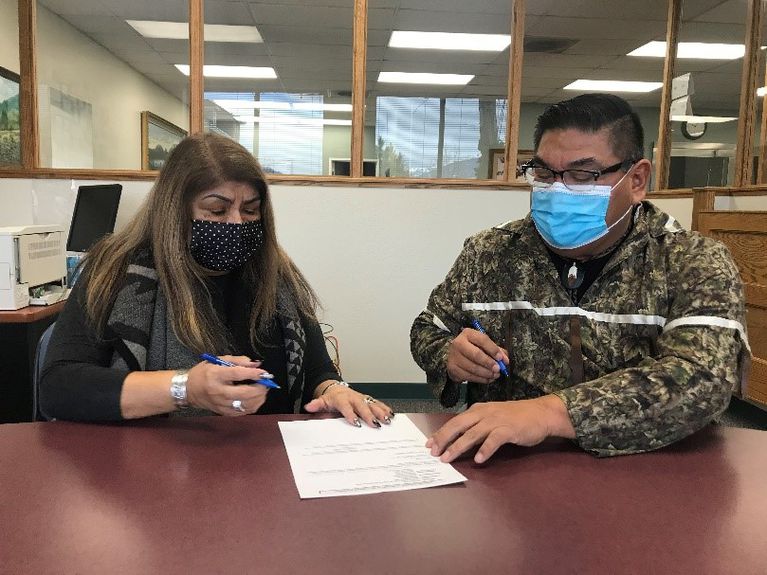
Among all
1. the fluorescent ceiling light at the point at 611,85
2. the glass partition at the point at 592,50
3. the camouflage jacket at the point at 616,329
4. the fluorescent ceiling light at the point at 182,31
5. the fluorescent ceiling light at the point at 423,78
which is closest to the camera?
the camouflage jacket at the point at 616,329

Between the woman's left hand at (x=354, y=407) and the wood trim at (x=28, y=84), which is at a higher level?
the wood trim at (x=28, y=84)

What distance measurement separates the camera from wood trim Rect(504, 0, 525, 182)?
3844 mm

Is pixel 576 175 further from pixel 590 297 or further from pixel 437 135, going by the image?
pixel 437 135

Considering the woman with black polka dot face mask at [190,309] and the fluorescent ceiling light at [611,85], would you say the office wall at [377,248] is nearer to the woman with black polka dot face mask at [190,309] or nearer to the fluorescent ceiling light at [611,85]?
the woman with black polka dot face mask at [190,309]

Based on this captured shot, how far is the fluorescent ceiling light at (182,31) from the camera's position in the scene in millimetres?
4766

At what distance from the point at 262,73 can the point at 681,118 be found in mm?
3315

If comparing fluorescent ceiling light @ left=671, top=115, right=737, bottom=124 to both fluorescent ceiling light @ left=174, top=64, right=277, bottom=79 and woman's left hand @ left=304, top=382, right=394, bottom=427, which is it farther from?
woman's left hand @ left=304, top=382, right=394, bottom=427

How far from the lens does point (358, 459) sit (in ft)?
3.18

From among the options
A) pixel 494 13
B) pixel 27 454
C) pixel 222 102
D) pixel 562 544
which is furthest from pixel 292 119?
pixel 562 544

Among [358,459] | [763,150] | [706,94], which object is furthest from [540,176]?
[706,94]

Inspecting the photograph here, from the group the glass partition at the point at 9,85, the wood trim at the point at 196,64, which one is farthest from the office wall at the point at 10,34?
the wood trim at the point at 196,64

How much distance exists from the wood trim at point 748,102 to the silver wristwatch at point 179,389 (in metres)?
3.63

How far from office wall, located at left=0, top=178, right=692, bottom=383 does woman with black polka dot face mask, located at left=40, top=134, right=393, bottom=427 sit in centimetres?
213

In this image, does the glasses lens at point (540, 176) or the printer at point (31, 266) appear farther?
the printer at point (31, 266)
